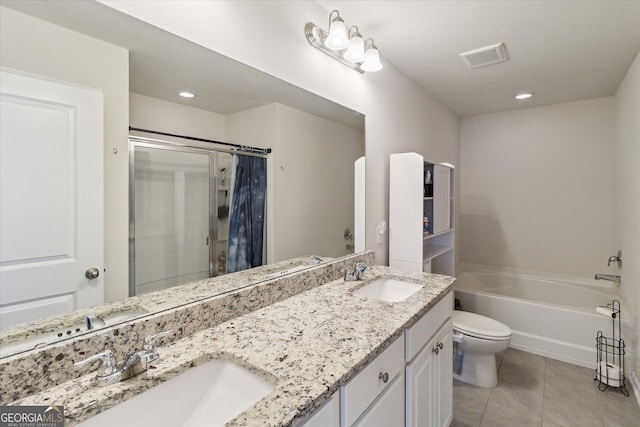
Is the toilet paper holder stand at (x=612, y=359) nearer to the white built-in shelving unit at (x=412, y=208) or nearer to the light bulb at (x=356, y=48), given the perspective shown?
the white built-in shelving unit at (x=412, y=208)

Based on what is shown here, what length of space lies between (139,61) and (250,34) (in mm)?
540

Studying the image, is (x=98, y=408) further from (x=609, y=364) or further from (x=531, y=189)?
(x=531, y=189)

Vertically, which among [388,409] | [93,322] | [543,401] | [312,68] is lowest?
[543,401]

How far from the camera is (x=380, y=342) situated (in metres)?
0.98

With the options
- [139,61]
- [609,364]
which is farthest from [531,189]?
[139,61]

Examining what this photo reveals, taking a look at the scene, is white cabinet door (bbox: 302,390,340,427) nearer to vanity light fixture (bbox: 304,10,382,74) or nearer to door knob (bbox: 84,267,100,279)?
door knob (bbox: 84,267,100,279)

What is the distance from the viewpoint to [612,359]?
2.39 meters

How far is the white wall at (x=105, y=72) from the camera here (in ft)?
2.36

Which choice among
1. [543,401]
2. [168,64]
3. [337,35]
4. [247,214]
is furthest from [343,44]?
[543,401]

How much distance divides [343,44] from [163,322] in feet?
5.02

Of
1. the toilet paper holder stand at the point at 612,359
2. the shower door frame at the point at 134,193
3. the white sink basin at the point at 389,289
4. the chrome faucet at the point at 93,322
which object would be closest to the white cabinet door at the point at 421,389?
the white sink basin at the point at 389,289

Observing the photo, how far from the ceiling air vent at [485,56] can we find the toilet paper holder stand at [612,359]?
2.12m

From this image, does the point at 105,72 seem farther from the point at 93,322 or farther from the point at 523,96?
the point at 523,96

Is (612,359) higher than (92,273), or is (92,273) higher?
(92,273)
